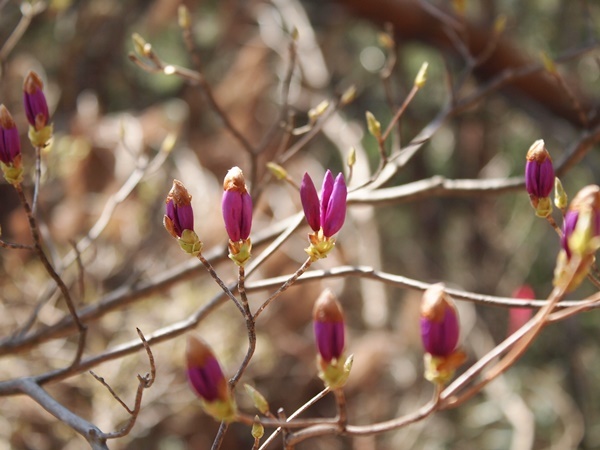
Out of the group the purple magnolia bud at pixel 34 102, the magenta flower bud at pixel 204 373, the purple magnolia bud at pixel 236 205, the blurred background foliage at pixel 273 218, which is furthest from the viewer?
the blurred background foliage at pixel 273 218

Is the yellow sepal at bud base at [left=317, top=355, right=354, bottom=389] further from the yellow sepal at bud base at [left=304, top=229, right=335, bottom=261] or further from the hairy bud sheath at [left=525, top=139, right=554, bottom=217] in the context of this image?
the hairy bud sheath at [left=525, top=139, right=554, bottom=217]

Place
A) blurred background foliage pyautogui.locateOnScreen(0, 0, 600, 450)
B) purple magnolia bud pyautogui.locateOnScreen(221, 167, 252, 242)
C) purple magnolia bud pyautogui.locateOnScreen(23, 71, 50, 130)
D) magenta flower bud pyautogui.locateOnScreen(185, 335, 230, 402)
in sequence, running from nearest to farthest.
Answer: magenta flower bud pyautogui.locateOnScreen(185, 335, 230, 402)
purple magnolia bud pyautogui.locateOnScreen(221, 167, 252, 242)
purple magnolia bud pyautogui.locateOnScreen(23, 71, 50, 130)
blurred background foliage pyautogui.locateOnScreen(0, 0, 600, 450)

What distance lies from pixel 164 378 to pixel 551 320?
1.71 meters

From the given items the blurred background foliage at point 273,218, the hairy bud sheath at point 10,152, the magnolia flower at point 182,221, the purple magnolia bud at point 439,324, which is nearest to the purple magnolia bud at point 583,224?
the purple magnolia bud at point 439,324

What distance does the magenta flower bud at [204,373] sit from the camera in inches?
20.2

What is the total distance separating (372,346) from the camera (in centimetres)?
246

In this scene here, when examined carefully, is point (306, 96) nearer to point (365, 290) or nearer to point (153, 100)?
point (153, 100)

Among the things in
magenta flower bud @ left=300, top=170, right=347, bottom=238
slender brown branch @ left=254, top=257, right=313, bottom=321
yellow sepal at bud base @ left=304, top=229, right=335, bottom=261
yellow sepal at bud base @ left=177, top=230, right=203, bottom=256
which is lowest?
slender brown branch @ left=254, top=257, right=313, bottom=321

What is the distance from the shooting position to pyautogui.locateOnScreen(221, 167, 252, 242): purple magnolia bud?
0.63 m

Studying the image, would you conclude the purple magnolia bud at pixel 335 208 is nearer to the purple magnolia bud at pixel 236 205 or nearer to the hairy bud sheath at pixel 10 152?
the purple magnolia bud at pixel 236 205

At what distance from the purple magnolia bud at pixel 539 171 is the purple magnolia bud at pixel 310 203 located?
226 millimetres

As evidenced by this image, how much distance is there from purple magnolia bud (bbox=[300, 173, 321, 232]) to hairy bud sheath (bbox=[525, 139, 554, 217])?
226mm

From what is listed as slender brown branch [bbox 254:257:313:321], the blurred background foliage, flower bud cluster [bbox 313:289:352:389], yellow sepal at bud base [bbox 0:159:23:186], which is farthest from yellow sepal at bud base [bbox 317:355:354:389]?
the blurred background foliage

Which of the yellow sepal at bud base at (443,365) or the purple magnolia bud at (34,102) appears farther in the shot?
the purple magnolia bud at (34,102)
